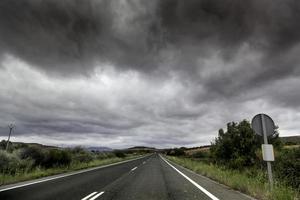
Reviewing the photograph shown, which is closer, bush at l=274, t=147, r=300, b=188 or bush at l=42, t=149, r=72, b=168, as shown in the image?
bush at l=274, t=147, r=300, b=188

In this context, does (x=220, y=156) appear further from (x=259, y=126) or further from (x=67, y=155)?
(x=259, y=126)

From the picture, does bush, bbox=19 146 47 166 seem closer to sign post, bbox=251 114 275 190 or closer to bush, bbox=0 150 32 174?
bush, bbox=0 150 32 174

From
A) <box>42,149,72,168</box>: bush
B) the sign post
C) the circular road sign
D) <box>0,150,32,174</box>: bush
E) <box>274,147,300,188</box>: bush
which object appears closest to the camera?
the sign post

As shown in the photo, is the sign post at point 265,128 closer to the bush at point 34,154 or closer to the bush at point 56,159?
the bush at point 34,154

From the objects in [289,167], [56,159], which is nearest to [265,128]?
[289,167]

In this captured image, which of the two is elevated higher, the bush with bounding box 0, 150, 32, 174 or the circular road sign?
the circular road sign

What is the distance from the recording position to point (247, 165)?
21000 millimetres

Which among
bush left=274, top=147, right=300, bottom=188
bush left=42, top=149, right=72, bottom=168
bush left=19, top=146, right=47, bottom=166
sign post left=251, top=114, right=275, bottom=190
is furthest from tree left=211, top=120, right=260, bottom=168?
bush left=19, top=146, right=47, bottom=166

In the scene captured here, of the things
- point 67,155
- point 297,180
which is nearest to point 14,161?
point 67,155

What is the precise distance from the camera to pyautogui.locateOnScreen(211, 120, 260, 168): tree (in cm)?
2116

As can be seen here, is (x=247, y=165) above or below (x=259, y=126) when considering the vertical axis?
below

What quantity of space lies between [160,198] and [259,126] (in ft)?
13.9

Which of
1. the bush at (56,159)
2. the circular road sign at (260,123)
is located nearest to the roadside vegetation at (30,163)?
the bush at (56,159)

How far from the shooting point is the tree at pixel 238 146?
21.2 meters
